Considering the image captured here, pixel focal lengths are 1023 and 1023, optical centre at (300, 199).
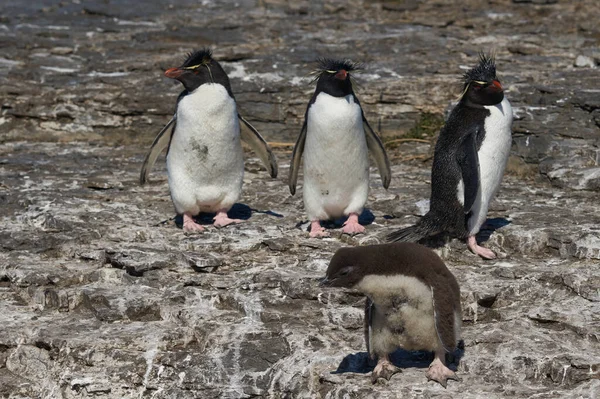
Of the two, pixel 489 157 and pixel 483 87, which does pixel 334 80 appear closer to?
pixel 483 87

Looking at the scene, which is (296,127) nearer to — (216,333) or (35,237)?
(35,237)

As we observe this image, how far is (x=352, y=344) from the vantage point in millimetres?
5484

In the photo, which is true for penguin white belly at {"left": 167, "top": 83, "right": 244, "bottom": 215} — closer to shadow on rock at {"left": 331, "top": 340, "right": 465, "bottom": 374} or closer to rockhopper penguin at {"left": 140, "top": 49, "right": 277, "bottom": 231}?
rockhopper penguin at {"left": 140, "top": 49, "right": 277, "bottom": 231}

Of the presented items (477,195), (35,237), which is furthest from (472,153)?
(35,237)

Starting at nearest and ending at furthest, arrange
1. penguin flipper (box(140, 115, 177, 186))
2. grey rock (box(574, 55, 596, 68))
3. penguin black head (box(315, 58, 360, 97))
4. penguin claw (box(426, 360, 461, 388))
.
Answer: penguin claw (box(426, 360, 461, 388)), penguin black head (box(315, 58, 360, 97)), penguin flipper (box(140, 115, 177, 186)), grey rock (box(574, 55, 596, 68))

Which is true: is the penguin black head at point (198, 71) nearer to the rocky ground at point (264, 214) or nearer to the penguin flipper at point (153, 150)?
the penguin flipper at point (153, 150)

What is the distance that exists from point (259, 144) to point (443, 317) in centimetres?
356

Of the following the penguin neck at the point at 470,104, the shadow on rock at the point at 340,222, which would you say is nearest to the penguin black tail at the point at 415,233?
the shadow on rock at the point at 340,222

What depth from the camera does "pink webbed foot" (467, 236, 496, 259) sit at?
665cm

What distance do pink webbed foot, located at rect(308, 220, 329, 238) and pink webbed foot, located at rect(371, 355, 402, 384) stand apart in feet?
7.23

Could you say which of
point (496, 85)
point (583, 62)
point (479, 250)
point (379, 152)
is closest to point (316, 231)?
point (379, 152)

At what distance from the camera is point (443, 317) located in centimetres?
473

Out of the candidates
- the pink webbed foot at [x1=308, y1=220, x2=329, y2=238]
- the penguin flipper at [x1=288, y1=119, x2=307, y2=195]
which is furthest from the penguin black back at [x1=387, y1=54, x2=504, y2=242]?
the penguin flipper at [x1=288, y1=119, x2=307, y2=195]

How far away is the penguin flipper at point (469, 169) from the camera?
21.9 feet
